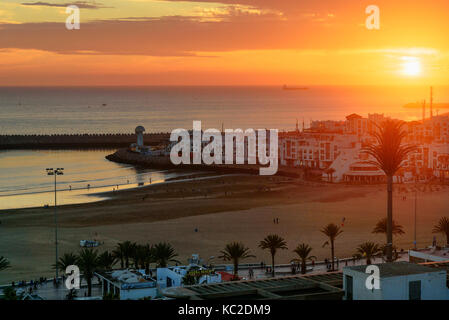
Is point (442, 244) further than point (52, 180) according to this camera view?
No

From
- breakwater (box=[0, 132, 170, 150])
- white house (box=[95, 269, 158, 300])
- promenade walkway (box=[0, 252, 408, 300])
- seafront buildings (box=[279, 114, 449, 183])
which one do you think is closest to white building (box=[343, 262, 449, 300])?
white house (box=[95, 269, 158, 300])

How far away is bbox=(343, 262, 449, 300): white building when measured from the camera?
13.8 meters

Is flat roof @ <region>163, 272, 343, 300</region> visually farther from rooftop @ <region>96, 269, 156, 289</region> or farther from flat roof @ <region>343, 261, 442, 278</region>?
rooftop @ <region>96, 269, 156, 289</region>

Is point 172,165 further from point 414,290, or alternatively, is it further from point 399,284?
point 399,284

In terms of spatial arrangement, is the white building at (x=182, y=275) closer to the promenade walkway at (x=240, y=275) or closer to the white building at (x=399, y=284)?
the promenade walkway at (x=240, y=275)

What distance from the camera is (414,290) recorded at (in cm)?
1421

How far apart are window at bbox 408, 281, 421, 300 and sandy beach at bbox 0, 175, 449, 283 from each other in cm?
1843

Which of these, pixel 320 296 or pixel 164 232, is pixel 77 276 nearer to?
pixel 164 232

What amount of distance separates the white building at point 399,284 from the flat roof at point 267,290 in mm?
506

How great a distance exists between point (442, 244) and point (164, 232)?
1551 centimetres

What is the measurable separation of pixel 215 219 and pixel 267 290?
29.0m

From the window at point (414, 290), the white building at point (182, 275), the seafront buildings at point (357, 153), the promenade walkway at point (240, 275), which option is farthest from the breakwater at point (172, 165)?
the window at point (414, 290)
